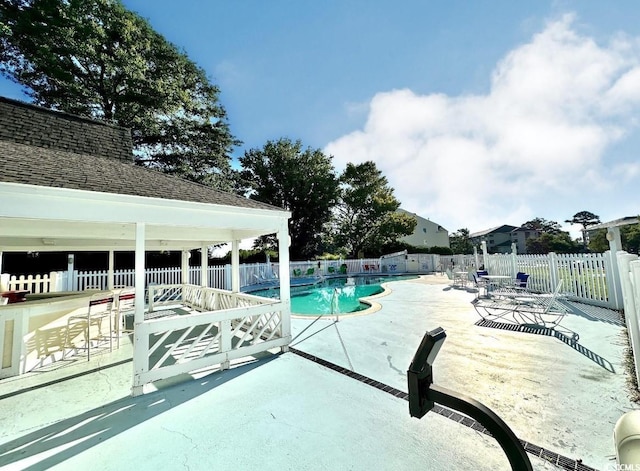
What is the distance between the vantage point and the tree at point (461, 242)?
146 ft

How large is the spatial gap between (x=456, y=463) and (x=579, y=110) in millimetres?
11445

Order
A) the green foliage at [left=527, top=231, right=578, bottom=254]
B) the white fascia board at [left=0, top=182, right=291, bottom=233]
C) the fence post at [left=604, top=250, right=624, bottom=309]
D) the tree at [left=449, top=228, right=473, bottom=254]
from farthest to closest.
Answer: the tree at [left=449, top=228, right=473, bottom=254] → the green foliage at [left=527, top=231, right=578, bottom=254] → the fence post at [left=604, top=250, right=624, bottom=309] → the white fascia board at [left=0, top=182, right=291, bottom=233]

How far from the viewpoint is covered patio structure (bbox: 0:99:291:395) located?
3627mm

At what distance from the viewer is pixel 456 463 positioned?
7.89 ft

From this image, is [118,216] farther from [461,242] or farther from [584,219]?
[584,219]

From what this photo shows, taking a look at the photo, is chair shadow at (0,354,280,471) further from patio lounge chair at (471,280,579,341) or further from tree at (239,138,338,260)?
tree at (239,138,338,260)

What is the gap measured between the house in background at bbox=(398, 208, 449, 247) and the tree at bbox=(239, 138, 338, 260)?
1261 cm

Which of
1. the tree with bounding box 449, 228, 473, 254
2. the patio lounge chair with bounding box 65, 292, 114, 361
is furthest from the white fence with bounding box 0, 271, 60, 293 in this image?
the tree with bounding box 449, 228, 473, 254

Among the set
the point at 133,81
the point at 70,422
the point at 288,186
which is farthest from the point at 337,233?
the point at 70,422

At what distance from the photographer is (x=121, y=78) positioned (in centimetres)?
1652

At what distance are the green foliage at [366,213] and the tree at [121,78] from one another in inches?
518

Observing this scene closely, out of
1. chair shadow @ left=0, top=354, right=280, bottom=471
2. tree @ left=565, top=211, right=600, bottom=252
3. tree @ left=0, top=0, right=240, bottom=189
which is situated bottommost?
chair shadow @ left=0, top=354, right=280, bottom=471

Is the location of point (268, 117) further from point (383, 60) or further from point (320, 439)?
point (320, 439)

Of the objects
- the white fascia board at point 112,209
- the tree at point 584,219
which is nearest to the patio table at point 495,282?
the white fascia board at point 112,209
